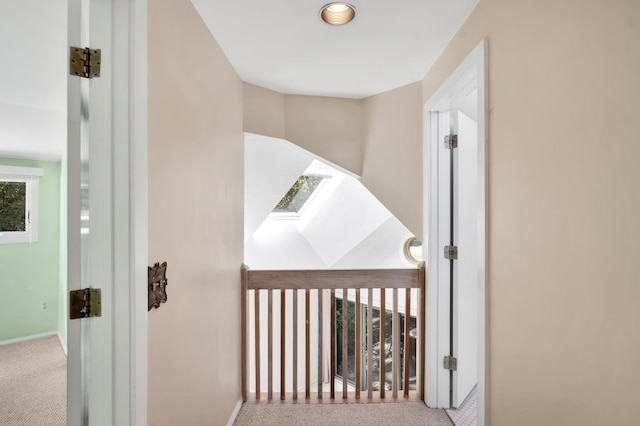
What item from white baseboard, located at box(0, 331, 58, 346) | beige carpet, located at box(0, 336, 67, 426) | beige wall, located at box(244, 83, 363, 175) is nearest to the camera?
beige carpet, located at box(0, 336, 67, 426)

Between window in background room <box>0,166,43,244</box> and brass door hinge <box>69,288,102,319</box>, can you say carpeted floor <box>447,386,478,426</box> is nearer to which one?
brass door hinge <box>69,288,102,319</box>

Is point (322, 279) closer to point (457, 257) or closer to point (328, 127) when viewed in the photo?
point (457, 257)

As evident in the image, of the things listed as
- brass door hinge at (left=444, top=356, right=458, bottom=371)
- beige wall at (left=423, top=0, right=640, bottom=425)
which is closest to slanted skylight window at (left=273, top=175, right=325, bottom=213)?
brass door hinge at (left=444, top=356, right=458, bottom=371)

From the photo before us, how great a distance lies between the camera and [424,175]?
2.36 m

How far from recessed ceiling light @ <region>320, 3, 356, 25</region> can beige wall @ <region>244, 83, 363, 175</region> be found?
1.05m

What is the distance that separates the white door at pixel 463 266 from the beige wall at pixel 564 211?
928 mm

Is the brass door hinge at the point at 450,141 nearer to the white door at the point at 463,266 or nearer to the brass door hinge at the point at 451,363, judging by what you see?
the white door at the point at 463,266

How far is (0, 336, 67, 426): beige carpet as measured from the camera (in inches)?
95.2

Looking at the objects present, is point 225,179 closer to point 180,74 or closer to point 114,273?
point 180,74

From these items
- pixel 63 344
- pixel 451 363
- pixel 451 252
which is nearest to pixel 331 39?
pixel 451 252

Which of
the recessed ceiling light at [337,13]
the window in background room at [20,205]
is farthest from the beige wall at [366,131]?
the window in background room at [20,205]

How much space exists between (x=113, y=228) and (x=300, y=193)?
3258mm

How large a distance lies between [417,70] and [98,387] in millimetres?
2308

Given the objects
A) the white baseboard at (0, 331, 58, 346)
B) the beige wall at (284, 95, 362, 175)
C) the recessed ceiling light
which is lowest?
the white baseboard at (0, 331, 58, 346)
